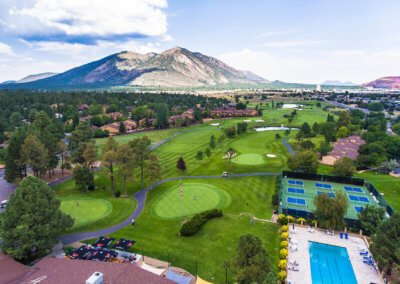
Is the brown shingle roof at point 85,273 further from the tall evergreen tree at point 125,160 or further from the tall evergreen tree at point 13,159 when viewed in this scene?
the tall evergreen tree at point 13,159

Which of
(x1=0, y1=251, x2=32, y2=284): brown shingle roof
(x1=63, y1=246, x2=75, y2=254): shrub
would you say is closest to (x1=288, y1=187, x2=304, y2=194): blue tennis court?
(x1=63, y1=246, x2=75, y2=254): shrub

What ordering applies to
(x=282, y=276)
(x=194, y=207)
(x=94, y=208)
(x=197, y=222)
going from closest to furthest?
(x=282, y=276) → (x=197, y=222) → (x=94, y=208) → (x=194, y=207)

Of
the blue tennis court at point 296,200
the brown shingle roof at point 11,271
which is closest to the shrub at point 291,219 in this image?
the blue tennis court at point 296,200

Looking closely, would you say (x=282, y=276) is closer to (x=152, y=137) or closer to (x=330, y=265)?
(x=330, y=265)

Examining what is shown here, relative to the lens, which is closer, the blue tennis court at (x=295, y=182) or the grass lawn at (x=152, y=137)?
the blue tennis court at (x=295, y=182)

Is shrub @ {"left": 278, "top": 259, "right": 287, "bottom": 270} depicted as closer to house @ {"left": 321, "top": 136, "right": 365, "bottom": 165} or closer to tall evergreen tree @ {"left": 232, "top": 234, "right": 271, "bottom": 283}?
tall evergreen tree @ {"left": 232, "top": 234, "right": 271, "bottom": 283}

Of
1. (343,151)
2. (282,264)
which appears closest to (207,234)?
(282,264)
